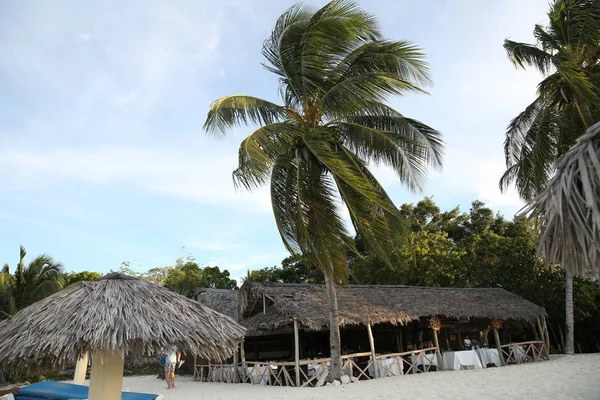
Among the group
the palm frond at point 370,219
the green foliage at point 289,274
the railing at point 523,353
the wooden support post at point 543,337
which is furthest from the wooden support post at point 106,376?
the green foliage at point 289,274

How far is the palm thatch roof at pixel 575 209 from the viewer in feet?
11.8

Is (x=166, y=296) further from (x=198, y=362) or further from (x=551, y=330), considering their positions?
(x=551, y=330)

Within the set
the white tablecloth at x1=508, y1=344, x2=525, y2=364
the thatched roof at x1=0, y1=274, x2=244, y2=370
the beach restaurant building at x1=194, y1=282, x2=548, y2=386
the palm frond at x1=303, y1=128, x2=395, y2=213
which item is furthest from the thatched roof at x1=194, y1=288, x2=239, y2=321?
the thatched roof at x1=0, y1=274, x2=244, y2=370

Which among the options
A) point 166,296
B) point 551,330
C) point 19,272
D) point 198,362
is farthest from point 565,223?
point 551,330

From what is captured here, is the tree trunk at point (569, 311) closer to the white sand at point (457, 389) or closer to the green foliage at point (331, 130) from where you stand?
the white sand at point (457, 389)

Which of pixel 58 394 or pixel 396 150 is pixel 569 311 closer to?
pixel 396 150

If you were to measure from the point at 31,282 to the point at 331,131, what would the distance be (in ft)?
49.3

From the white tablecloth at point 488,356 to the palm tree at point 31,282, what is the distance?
16.7 metres

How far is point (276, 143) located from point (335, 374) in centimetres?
646

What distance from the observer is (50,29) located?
24.1 feet

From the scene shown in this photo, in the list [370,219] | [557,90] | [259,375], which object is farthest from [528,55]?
[259,375]

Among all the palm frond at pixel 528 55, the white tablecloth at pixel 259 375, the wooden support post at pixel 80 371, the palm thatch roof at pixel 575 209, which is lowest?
the white tablecloth at pixel 259 375

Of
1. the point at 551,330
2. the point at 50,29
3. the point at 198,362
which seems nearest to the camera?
the point at 50,29

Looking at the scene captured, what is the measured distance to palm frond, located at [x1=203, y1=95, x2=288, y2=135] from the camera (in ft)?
36.2
